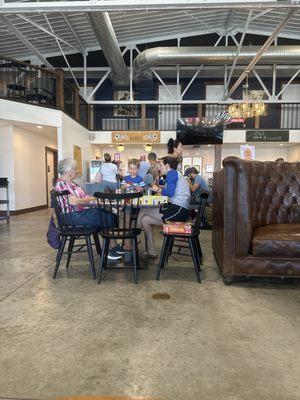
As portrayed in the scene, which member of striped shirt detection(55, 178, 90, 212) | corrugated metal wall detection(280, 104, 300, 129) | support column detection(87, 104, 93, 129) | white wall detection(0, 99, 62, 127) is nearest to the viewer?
striped shirt detection(55, 178, 90, 212)

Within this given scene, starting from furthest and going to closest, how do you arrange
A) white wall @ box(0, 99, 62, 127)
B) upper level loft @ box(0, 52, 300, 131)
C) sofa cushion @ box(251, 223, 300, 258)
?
upper level loft @ box(0, 52, 300, 131)
white wall @ box(0, 99, 62, 127)
sofa cushion @ box(251, 223, 300, 258)

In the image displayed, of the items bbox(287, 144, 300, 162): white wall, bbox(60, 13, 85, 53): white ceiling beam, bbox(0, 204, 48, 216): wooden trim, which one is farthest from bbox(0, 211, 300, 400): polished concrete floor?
bbox(287, 144, 300, 162): white wall

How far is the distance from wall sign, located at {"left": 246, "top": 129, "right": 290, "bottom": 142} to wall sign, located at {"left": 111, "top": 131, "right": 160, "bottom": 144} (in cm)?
339

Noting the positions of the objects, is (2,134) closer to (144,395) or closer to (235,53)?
(235,53)

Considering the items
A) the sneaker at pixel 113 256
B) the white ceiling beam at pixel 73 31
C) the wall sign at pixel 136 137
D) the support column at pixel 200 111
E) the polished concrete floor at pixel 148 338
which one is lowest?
the polished concrete floor at pixel 148 338

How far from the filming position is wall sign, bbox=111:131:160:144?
1077cm

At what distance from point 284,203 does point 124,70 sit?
8867 mm

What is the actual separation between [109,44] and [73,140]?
2870mm

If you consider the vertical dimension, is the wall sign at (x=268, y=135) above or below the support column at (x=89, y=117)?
below

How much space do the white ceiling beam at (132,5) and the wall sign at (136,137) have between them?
6998 millimetres

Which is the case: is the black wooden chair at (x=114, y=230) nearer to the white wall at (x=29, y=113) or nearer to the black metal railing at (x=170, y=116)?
the white wall at (x=29, y=113)

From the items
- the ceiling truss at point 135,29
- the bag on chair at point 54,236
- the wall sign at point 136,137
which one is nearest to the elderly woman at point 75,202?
the bag on chair at point 54,236

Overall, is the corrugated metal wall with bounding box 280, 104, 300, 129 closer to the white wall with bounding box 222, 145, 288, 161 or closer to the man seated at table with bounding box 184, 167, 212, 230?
the white wall with bounding box 222, 145, 288, 161

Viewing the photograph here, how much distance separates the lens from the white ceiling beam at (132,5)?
12.0ft
